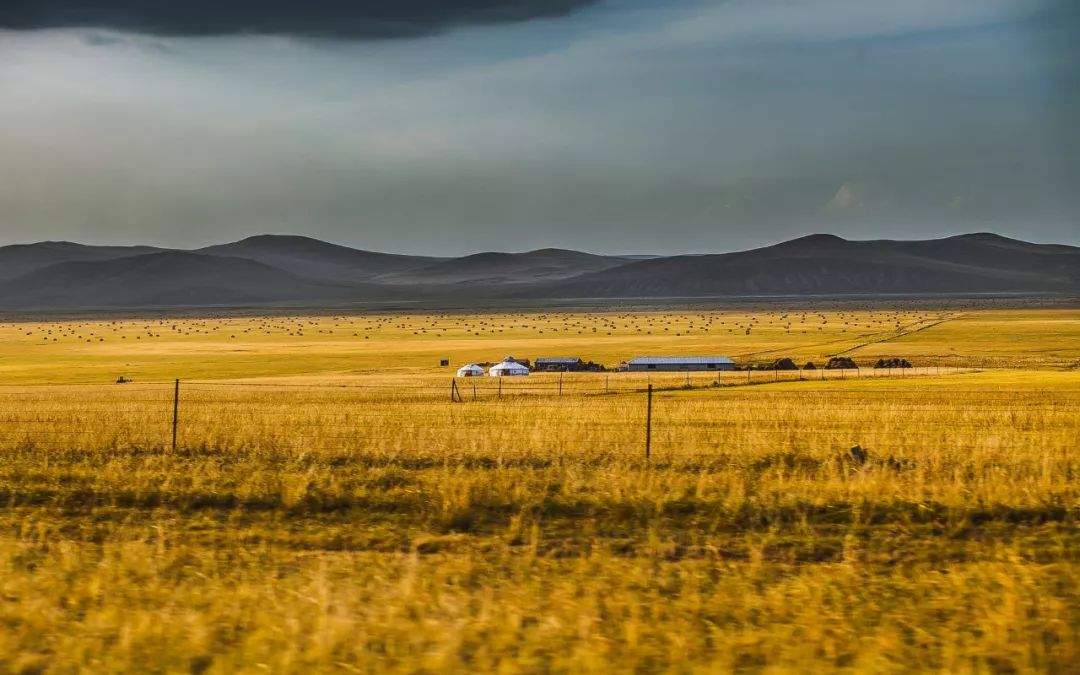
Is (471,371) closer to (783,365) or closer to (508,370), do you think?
(508,370)

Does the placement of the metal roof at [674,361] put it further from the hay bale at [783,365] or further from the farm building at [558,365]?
the hay bale at [783,365]

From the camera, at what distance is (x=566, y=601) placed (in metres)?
9.11

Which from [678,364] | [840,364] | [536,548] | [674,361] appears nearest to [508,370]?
[678,364]

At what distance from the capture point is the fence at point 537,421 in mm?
19375

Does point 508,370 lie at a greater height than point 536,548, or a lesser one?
lesser

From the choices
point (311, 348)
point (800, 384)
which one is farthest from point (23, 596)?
point (311, 348)

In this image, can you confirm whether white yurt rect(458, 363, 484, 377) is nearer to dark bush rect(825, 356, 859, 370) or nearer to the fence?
the fence

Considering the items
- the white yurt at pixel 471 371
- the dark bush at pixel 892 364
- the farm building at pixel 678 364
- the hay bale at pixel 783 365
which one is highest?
the dark bush at pixel 892 364

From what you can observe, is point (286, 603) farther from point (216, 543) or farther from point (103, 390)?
point (103, 390)

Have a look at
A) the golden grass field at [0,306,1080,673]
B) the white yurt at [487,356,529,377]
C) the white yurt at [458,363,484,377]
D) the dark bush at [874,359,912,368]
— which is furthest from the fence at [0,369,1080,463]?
the white yurt at [458,363,484,377]

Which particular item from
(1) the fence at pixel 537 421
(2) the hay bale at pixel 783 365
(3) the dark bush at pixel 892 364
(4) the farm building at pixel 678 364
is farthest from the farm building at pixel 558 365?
(1) the fence at pixel 537 421

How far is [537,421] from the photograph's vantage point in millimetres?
25641

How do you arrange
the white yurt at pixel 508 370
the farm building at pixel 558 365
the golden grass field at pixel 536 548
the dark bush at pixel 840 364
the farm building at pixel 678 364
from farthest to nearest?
the farm building at pixel 558 365, the farm building at pixel 678 364, the white yurt at pixel 508 370, the dark bush at pixel 840 364, the golden grass field at pixel 536 548

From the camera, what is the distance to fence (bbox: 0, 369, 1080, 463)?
63.6 ft
